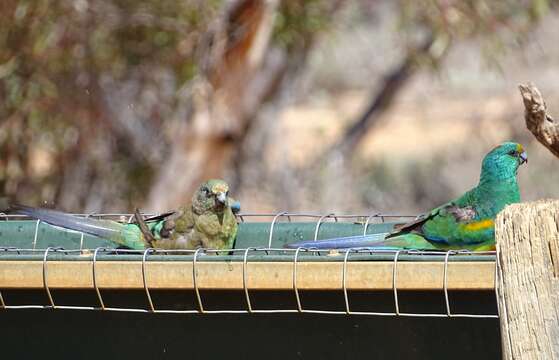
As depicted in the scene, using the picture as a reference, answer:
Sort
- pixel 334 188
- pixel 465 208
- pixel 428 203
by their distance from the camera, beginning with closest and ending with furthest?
pixel 465 208 < pixel 334 188 < pixel 428 203

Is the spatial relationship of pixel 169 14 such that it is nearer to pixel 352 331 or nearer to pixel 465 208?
pixel 465 208

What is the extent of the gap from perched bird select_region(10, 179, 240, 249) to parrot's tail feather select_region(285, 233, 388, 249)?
417 mm

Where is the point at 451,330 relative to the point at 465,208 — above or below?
below

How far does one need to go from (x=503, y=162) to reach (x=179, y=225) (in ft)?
4.69

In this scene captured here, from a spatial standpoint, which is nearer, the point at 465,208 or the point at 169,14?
the point at 465,208

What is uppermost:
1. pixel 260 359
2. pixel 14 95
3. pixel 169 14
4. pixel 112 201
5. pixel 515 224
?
pixel 169 14

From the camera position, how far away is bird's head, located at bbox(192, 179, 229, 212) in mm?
4398

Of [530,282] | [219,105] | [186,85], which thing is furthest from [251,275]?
[219,105]

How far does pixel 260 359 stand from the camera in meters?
3.11

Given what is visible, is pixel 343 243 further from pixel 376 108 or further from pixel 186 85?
pixel 376 108

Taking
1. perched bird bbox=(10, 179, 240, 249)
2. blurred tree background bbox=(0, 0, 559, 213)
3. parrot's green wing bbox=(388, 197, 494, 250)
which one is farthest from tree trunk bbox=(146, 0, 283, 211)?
parrot's green wing bbox=(388, 197, 494, 250)

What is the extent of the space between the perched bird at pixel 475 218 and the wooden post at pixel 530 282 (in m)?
1.74

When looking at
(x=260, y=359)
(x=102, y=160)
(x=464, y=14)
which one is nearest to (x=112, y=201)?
(x=102, y=160)

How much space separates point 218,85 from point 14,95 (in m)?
1.59
